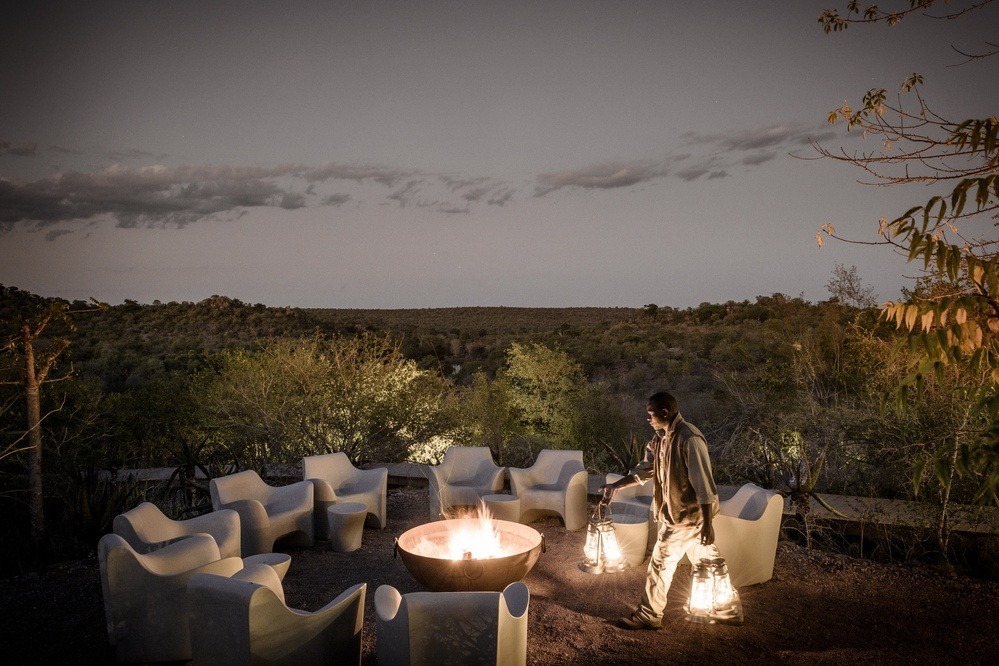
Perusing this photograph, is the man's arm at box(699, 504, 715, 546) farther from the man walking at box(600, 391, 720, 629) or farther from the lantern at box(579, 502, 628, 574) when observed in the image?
the lantern at box(579, 502, 628, 574)

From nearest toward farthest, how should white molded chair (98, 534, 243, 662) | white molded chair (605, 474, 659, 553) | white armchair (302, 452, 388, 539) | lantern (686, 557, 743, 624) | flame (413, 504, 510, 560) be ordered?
1. white molded chair (98, 534, 243, 662)
2. lantern (686, 557, 743, 624)
3. flame (413, 504, 510, 560)
4. white molded chair (605, 474, 659, 553)
5. white armchair (302, 452, 388, 539)

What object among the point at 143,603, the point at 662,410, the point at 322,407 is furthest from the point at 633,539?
the point at 322,407

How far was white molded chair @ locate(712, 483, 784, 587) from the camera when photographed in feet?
16.6

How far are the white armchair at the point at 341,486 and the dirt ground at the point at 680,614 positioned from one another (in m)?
0.56

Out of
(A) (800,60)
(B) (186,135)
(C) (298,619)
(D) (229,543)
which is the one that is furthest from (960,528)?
(B) (186,135)

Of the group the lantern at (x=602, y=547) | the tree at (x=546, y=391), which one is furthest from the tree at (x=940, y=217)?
the tree at (x=546, y=391)

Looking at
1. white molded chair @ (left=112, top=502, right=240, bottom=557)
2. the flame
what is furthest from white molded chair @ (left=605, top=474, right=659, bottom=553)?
white molded chair @ (left=112, top=502, right=240, bottom=557)

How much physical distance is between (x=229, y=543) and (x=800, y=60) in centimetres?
591

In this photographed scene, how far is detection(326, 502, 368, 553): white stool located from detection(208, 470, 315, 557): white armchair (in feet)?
0.79

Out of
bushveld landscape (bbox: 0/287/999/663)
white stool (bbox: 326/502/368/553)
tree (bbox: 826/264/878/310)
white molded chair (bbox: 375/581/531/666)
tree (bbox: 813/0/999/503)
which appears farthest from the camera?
tree (bbox: 826/264/878/310)

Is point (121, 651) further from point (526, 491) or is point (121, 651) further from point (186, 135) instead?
point (186, 135)

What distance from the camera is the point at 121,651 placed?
157 inches

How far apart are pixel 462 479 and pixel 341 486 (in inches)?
52.0

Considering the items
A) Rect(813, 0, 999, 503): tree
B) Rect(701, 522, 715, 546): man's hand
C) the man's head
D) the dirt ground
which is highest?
Rect(813, 0, 999, 503): tree
